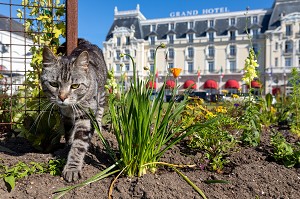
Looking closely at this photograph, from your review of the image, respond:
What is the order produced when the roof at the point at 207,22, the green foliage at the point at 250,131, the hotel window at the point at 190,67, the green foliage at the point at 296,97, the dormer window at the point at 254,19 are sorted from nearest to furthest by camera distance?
the green foliage at the point at 250,131
the green foliage at the point at 296,97
the roof at the point at 207,22
the dormer window at the point at 254,19
the hotel window at the point at 190,67

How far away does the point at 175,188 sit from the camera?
67.9 inches

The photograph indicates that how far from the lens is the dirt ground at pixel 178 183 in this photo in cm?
168

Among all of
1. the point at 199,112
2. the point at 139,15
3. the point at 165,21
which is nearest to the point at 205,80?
the point at 165,21

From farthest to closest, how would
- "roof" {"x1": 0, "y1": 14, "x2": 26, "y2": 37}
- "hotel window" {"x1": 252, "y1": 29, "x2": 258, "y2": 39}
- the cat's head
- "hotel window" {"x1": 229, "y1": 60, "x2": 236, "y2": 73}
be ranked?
"hotel window" {"x1": 229, "y1": 60, "x2": 236, "y2": 73}, "hotel window" {"x1": 252, "y1": 29, "x2": 258, "y2": 39}, "roof" {"x1": 0, "y1": 14, "x2": 26, "y2": 37}, the cat's head

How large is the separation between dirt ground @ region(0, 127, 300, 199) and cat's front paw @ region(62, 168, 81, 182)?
0.13 feet

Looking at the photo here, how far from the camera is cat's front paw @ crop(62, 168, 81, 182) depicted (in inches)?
71.6

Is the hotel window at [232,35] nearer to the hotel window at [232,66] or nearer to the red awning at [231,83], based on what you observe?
the hotel window at [232,66]

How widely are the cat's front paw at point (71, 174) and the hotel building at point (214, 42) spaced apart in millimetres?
28696

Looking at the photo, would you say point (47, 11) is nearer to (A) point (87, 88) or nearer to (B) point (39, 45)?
(B) point (39, 45)

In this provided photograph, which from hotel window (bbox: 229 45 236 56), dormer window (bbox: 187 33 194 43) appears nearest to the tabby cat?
hotel window (bbox: 229 45 236 56)

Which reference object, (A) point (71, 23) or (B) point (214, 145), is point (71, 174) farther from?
(A) point (71, 23)

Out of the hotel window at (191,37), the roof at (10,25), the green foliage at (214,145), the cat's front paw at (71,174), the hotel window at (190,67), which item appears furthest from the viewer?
the hotel window at (191,37)

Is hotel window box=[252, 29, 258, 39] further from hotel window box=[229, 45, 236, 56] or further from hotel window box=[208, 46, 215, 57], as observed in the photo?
hotel window box=[208, 46, 215, 57]

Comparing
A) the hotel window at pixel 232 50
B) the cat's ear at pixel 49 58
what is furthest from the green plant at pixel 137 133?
the hotel window at pixel 232 50
